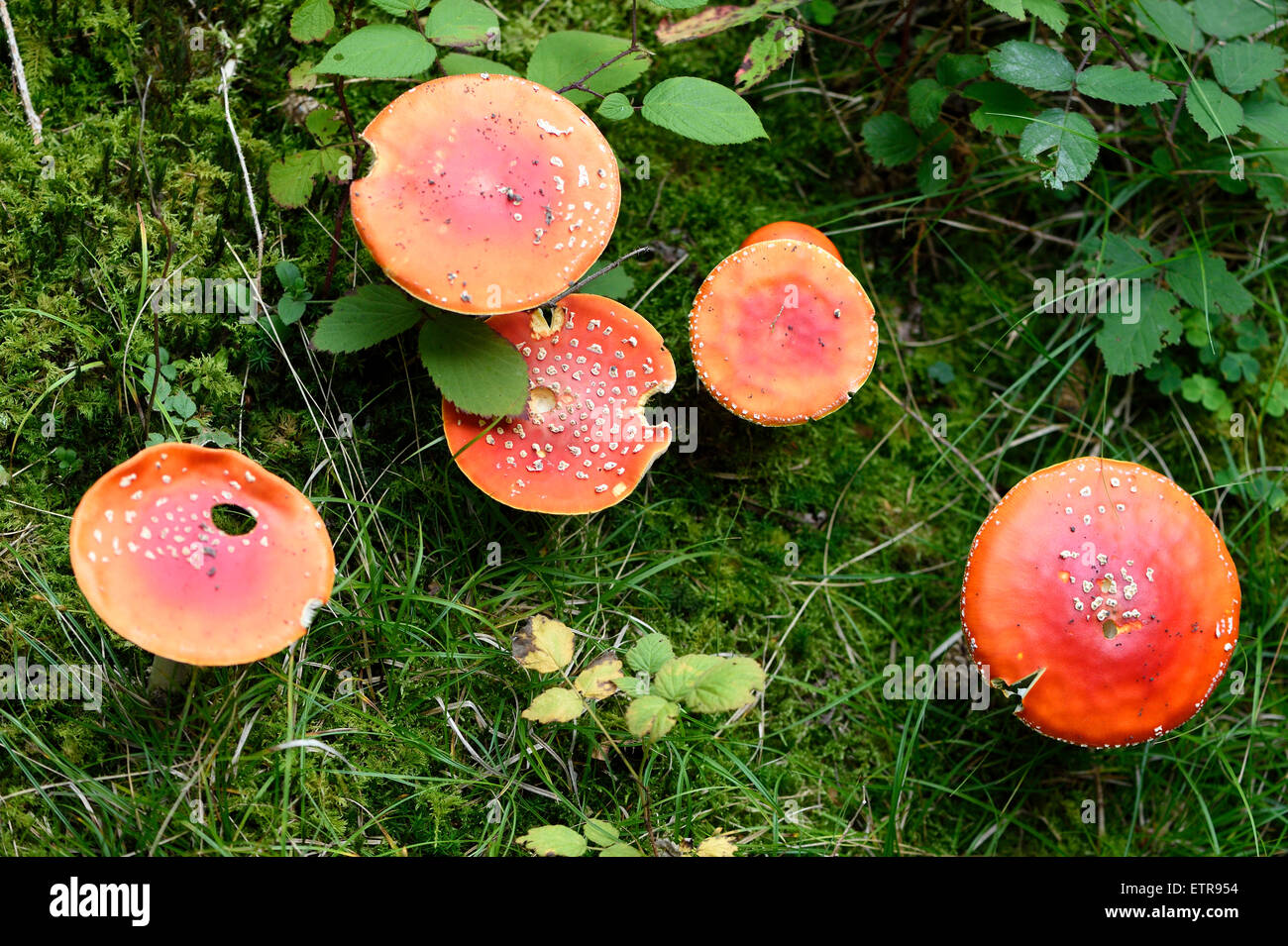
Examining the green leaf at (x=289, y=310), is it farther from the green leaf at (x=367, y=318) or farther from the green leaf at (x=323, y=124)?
the green leaf at (x=323, y=124)

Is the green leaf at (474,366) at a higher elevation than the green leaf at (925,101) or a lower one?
lower

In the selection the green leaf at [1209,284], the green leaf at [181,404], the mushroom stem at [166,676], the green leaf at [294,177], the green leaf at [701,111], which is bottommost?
the mushroom stem at [166,676]

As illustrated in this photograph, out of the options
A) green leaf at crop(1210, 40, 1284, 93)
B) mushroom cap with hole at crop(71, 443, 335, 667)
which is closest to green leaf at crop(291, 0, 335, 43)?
mushroom cap with hole at crop(71, 443, 335, 667)

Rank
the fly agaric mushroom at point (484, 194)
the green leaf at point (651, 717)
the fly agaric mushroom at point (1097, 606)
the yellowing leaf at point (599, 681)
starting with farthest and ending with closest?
the fly agaric mushroom at point (1097, 606), the yellowing leaf at point (599, 681), the green leaf at point (651, 717), the fly agaric mushroom at point (484, 194)

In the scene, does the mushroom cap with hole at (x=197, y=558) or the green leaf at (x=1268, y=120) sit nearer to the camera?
the mushroom cap with hole at (x=197, y=558)

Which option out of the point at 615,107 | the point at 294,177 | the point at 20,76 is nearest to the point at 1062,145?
the point at 615,107

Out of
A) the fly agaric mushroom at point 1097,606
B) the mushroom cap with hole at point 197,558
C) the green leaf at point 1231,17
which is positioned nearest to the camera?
the mushroom cap with hole at point 197,558

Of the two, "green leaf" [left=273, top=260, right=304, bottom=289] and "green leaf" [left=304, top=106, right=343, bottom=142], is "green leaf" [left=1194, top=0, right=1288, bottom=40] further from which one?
"green leaf" [left=273, top=260, right=304, bottom=289]

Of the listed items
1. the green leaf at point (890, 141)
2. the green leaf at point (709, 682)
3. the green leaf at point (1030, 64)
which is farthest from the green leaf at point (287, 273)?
the green leaf at point (1030, 64)
